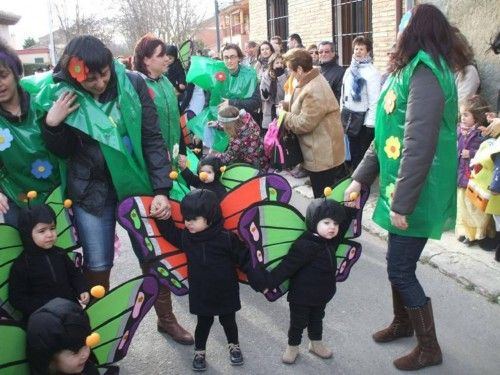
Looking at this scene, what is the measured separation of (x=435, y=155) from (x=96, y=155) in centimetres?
171

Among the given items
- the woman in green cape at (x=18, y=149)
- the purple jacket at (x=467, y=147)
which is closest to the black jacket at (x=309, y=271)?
the woman in green cape at (x=18, y=149)

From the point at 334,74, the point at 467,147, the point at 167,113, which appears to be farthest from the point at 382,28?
the point at 167,113

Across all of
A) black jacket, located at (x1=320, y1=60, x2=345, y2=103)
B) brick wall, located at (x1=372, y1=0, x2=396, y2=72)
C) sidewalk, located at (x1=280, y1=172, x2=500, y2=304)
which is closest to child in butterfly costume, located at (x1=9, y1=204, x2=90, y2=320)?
sidewalk, located at (x1=280, y1=172, x2=500, y2=304)

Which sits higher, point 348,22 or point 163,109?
point 348,22

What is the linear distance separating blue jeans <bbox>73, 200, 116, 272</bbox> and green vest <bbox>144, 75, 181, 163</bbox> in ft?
2.70

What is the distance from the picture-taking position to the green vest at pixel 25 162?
2.74 metres

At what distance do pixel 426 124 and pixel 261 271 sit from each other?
1.11 meters

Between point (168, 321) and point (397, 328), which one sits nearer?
point (397, 328)

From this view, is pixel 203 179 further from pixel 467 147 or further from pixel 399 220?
pixel 467 147

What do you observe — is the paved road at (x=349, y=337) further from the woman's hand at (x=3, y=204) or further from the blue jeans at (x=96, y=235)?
the woman's hand at (x=3, y=204)

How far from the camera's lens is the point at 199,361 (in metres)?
3.04

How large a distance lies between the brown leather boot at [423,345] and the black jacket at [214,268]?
86cm

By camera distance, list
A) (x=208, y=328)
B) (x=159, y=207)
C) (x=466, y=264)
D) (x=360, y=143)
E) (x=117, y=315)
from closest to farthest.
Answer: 1. (x=117, y=315)
2. (x=159, y=207)
3. (x=208, y=328)
4. (x=466, y=264)
5. (x=360, y=143)

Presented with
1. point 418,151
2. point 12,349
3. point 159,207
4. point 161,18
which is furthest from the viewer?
point 161,18
